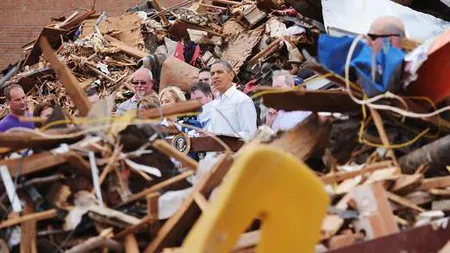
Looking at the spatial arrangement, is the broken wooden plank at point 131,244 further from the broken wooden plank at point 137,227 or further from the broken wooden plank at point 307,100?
the broken wooden plank at point 307,100

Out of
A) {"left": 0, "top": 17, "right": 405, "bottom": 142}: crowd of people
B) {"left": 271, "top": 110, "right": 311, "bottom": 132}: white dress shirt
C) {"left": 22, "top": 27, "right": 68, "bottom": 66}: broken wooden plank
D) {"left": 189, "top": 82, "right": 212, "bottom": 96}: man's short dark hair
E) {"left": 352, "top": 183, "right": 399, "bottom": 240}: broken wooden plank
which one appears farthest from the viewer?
{"left": 22, "top": 27, "right": 68, "bottom": 66}: broken wooden plank

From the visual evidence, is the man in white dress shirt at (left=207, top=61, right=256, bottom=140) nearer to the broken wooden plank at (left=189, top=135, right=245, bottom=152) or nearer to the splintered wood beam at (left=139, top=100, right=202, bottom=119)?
the broken wooden plank at (left=189, top=135, right=245, bottom=152)

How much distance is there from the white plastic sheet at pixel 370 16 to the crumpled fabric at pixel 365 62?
3968 millimetres

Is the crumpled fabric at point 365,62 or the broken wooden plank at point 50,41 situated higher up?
the crumpled fabric at point 365,62

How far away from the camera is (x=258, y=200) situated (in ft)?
8.83

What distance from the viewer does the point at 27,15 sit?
1900 cm

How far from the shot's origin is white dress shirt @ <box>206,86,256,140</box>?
6780 millimetres

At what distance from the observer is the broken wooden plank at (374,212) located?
3.65 meters

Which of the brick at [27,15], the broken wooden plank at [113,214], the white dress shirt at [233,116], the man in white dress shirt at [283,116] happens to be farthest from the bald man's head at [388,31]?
the brick at [27,15]

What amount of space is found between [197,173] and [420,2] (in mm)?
6643

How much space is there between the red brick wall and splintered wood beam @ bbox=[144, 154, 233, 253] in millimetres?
15346

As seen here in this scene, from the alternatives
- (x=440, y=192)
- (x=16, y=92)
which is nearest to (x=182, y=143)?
(x=16, y=92)

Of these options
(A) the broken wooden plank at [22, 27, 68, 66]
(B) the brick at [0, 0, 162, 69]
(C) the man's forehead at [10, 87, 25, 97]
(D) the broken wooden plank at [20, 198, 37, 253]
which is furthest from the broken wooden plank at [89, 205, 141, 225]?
(B) the brick at [0, 0, 162, 69]

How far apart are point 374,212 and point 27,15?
655 inches
